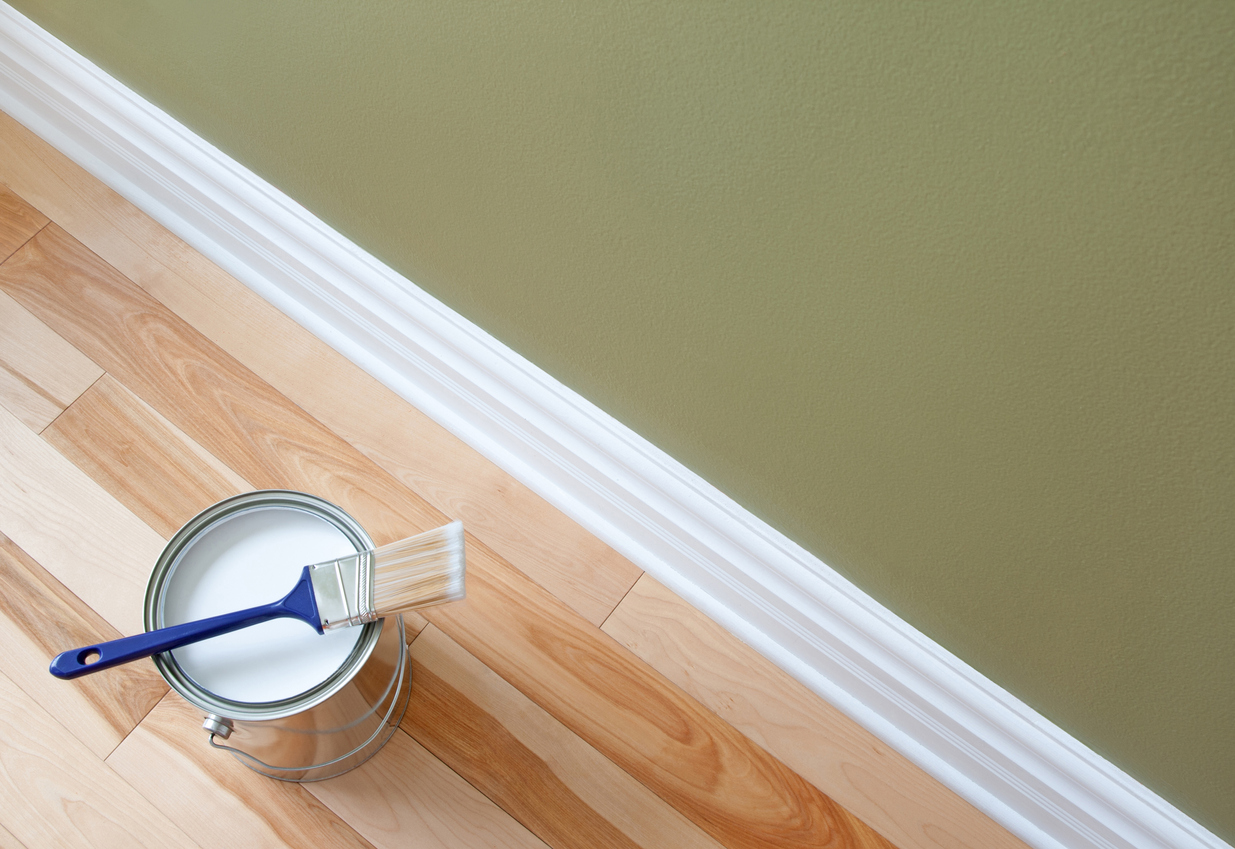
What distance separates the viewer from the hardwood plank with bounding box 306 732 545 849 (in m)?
0.96

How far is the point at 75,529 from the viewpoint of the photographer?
1.05 metres

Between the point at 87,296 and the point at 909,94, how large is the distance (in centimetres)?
104

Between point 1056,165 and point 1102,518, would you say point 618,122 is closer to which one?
point 1056,165

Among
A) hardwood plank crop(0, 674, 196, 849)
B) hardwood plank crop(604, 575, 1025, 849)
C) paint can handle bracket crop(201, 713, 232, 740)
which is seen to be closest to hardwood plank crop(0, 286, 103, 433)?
hardwood plank crop(0, 674, 196, 849)

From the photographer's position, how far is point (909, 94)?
50cm

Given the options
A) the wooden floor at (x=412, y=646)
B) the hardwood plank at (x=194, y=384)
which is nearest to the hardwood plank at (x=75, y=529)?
the wooden floor at (x=412, y=646)

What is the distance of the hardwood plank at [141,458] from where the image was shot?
1.07m

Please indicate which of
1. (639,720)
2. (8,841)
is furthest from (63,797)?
(639,720)

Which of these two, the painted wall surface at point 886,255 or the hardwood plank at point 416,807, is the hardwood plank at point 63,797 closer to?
the hardwood plank at point 416,807

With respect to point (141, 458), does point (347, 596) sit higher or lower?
higher

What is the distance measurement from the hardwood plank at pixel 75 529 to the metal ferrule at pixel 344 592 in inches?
13.3

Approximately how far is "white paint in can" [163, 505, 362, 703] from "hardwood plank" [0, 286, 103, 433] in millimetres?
405

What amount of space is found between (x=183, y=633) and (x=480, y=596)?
0.35 meters

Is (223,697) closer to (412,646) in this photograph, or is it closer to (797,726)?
(412,646)
